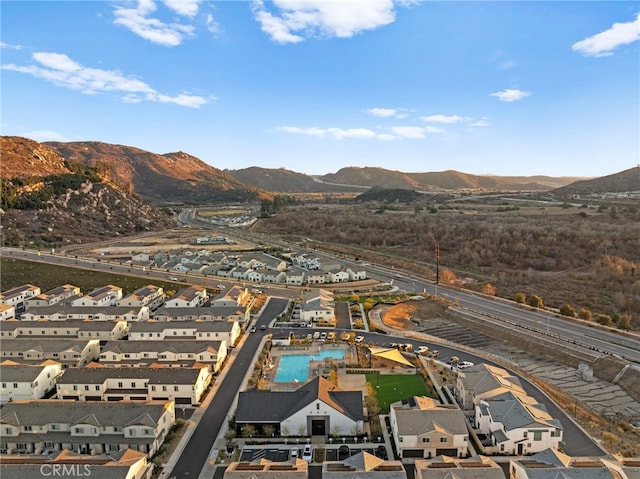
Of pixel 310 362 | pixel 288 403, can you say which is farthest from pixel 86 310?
pixel 288 403

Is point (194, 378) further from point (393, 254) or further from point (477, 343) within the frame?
point (393, 254)

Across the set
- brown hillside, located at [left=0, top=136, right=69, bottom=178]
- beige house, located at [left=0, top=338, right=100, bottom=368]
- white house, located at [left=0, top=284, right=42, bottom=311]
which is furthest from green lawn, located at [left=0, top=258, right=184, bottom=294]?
brown hillside, located at [left=0, top=136, right=69, bottom=178]

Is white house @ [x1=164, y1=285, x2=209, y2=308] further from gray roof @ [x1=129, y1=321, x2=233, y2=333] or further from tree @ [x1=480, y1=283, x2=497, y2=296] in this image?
tree @ [x1=480, y1=283, x2=497, y2=296]

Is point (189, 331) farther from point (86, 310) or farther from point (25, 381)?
point (86, 310)

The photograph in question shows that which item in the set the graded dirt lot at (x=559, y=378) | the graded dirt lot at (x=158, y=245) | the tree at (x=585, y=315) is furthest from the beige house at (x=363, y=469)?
the graded dirt lot at (x=158, y=245)

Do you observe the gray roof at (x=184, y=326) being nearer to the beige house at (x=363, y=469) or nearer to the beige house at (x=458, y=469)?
the beige house at (x=363, y=469)
